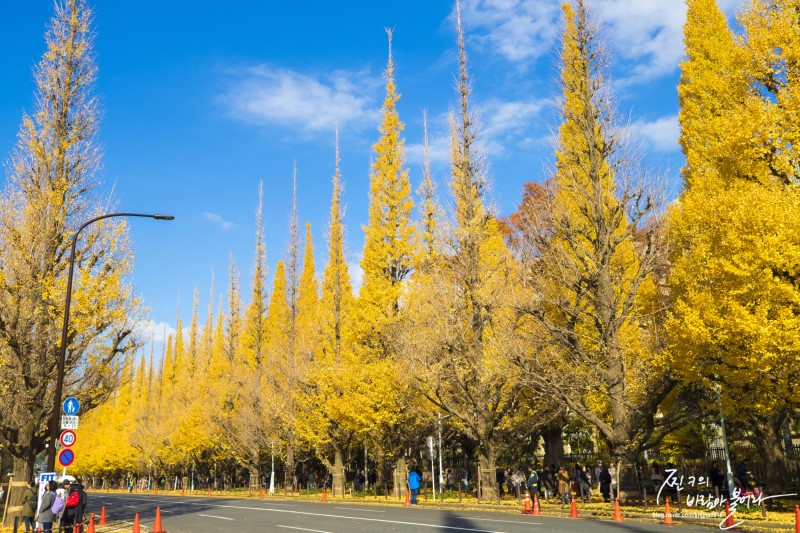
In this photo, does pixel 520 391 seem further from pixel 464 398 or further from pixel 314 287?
pixel 314 287

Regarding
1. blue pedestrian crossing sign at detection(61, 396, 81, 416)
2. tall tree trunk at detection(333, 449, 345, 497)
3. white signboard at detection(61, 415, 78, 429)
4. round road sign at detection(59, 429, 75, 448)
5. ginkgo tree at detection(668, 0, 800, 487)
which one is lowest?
tall tree trunk at detection(333, 449, 345, 497)

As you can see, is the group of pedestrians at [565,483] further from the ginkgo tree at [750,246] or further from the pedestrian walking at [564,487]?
the ginkgo tree at [750,246]

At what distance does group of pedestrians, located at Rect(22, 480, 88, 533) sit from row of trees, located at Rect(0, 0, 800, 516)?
9.59ft

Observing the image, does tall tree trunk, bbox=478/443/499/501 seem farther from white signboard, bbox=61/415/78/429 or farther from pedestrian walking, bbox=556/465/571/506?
white signboard, bbox=61/415/78/429

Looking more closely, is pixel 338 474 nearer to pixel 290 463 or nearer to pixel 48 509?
pixel 290 463

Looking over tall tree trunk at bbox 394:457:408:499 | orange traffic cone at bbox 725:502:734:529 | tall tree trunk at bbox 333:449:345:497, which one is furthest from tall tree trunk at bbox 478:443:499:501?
tall tree trunk at bbox 333:449:345:497

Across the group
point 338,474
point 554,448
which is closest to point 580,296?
point 554,448

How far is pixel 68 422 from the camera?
1262cm

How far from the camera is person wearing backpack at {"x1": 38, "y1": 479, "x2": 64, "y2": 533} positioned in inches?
499

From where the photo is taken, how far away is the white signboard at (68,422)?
1249 cm

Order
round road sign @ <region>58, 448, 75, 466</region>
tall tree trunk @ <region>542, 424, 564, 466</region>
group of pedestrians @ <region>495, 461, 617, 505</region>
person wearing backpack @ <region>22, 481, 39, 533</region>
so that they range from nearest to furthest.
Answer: round road sign @ <region>58, 448, 75, 466</region>, person wearing backpack @ <region>22, 481, 39, 533</region>, group of pedestrians @ <region>495, 461, 617, 505</region>, tall tree trunk @ <region>542, 424, 564, 466</region>

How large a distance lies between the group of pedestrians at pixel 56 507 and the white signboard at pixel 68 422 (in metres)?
1.44

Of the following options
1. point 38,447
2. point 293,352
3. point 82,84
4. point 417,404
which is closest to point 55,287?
point 38,447

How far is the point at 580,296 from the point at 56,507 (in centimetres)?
1396
